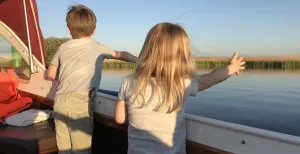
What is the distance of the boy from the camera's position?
92.0 inches

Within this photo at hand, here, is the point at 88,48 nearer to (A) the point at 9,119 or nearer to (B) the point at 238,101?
(A) the point at 9,119

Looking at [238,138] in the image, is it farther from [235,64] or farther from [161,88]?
[161,88]

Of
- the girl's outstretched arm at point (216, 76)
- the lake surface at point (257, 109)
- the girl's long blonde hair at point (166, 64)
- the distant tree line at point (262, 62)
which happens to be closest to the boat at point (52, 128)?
the girl's outstretched arm at point (216, 76)

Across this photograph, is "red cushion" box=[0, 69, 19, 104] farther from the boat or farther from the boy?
the boy

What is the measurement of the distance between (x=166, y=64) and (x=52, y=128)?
2027 millimetres

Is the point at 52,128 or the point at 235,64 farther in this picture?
the point at 52,128

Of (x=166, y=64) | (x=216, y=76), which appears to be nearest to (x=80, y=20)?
(x=166, y=64)

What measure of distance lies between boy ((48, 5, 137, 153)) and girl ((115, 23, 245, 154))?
2.56 ft

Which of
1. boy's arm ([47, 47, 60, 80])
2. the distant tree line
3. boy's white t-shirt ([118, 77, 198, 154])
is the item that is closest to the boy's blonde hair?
boy's arm ([47, 47, 60, 80])

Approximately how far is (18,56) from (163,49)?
383 centimetres

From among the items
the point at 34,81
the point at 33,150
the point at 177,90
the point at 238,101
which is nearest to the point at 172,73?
the point at 177,90

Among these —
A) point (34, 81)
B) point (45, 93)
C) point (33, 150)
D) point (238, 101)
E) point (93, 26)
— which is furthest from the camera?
point (238, 101)

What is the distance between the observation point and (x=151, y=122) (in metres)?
1.64

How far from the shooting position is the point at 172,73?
153 cm
